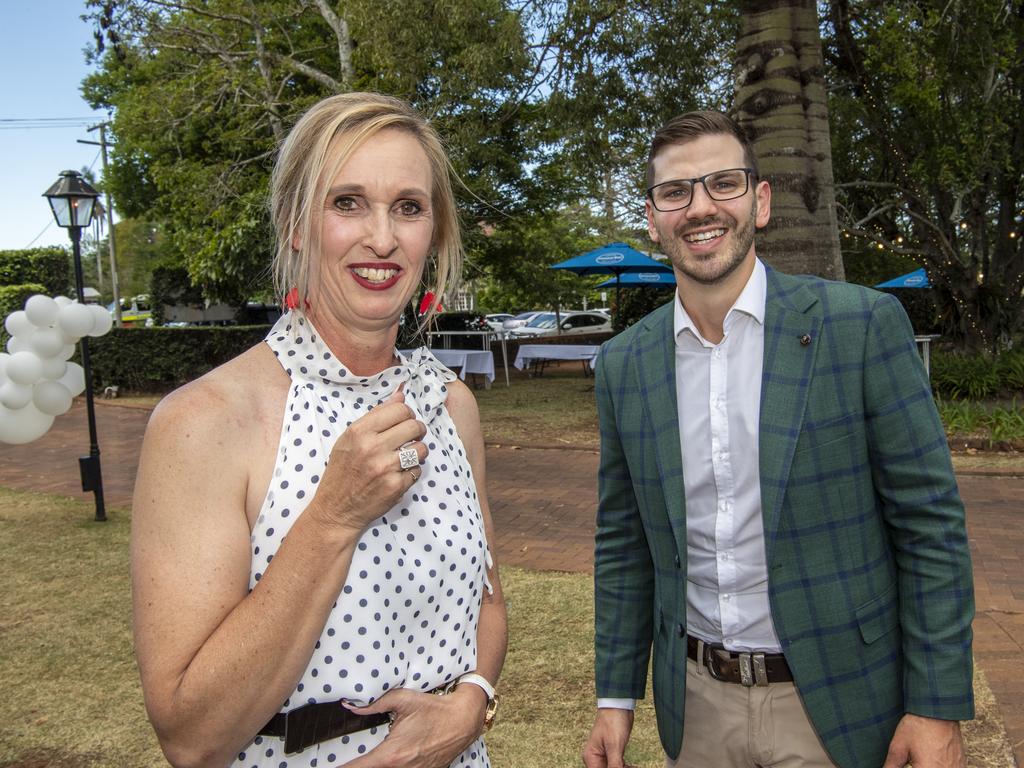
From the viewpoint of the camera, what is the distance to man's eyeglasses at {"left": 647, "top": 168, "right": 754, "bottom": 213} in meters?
2.17

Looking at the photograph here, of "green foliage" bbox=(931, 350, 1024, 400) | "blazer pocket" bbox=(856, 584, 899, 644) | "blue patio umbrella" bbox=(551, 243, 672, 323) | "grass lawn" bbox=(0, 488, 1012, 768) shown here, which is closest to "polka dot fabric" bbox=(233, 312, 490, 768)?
"blazer pocket" bbox=(856, 584, 899, 644)

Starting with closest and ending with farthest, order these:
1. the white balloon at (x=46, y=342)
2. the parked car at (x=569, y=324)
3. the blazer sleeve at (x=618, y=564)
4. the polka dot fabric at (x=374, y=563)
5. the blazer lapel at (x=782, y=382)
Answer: the polka dot fabric at (x=374, y=563) → the blazer lapel at (x=782, y=382) → the blazer sleeve at (x=618, y=564) → the white balloon at (x=46, y=342) → the parked car at (x=569, y=324)

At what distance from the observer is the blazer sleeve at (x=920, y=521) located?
1.85m

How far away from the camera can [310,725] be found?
1498 mm

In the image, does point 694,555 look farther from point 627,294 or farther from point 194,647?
point 627,294

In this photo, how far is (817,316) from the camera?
6.69 feet

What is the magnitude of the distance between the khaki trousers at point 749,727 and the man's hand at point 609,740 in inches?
7.2

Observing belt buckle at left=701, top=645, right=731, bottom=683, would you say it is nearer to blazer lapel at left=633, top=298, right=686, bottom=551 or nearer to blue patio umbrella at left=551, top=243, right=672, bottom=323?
blazer lapel at left=633, top=298, right=686, bottom=551

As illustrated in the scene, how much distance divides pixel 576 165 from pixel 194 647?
10.2 meters

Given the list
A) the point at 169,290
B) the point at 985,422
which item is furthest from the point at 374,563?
the point at 169,290

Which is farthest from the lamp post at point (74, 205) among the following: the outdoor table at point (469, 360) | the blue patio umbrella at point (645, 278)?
the blue patio umbrella at point (645, 278)

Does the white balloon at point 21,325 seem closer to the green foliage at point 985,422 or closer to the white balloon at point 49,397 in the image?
the white balloon at point 49,397

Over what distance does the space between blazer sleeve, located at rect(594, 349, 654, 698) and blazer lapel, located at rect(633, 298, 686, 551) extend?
9cm

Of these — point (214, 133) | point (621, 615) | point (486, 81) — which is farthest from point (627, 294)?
point (621, 615)
